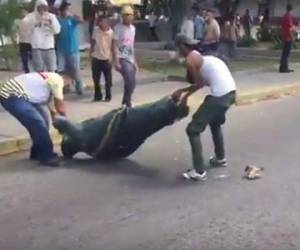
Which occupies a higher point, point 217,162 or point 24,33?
point 24,33

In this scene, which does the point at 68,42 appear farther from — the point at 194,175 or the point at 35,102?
the point at 194,175

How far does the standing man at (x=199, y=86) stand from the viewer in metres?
8.63

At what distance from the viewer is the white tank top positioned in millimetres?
8773

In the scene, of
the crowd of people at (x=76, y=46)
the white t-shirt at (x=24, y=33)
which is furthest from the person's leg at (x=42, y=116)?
the white t-shirt at (x=24, y=33)

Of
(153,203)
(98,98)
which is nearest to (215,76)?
(153,203)

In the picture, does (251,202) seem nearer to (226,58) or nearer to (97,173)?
(97,173)

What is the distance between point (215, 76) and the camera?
345 inches

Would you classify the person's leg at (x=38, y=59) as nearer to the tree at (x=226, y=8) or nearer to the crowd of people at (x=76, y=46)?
the crowd of people at (x=76, y=46)

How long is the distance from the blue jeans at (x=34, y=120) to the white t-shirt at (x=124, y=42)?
3824 millimetres

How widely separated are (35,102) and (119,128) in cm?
100

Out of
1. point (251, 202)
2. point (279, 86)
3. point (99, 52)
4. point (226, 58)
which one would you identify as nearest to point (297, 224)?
point (251, 202)

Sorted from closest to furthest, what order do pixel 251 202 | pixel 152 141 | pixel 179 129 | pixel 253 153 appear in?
pixel 251 202, pixel 253 153, pixel 152 141, pixel 179 129

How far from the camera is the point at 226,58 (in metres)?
23.8

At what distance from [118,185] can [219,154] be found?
1.41 m
